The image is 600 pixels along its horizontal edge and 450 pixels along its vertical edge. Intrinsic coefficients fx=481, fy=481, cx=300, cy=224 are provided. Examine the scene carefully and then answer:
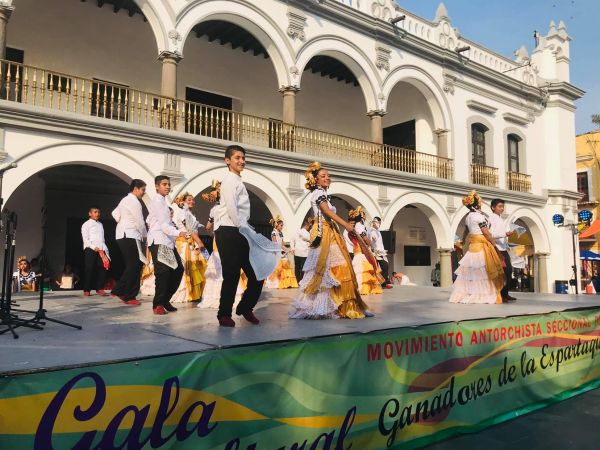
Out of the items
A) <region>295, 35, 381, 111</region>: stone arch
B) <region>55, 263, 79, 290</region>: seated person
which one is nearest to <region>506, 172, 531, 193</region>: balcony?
<region>295, 35, 381, 111</region>: stone arch

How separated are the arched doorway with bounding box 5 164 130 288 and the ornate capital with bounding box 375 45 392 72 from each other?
27.4ft

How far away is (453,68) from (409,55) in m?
2.36

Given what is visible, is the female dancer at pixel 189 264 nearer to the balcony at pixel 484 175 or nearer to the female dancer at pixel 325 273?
the female dancer at pixel 325 273

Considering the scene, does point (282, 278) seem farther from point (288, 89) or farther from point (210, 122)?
point (288, 89)

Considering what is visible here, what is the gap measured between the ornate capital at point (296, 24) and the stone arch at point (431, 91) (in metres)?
3.86

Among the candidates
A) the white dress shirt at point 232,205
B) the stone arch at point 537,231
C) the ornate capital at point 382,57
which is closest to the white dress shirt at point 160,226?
the white dress shirt at point 232,205

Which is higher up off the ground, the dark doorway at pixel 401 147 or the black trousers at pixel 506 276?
the dark doorway at pixel 401 147

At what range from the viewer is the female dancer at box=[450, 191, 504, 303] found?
7062 mm

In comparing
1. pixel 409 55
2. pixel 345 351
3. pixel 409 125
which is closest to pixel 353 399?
pixel 345 351

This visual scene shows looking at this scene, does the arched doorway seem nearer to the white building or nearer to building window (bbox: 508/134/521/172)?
the white building

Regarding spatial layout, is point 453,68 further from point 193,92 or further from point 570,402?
point 570,402

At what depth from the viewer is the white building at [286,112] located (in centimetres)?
1010

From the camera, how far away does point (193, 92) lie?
1380 cm

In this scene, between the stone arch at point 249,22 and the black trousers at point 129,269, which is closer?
the black trousers at point 129,269
